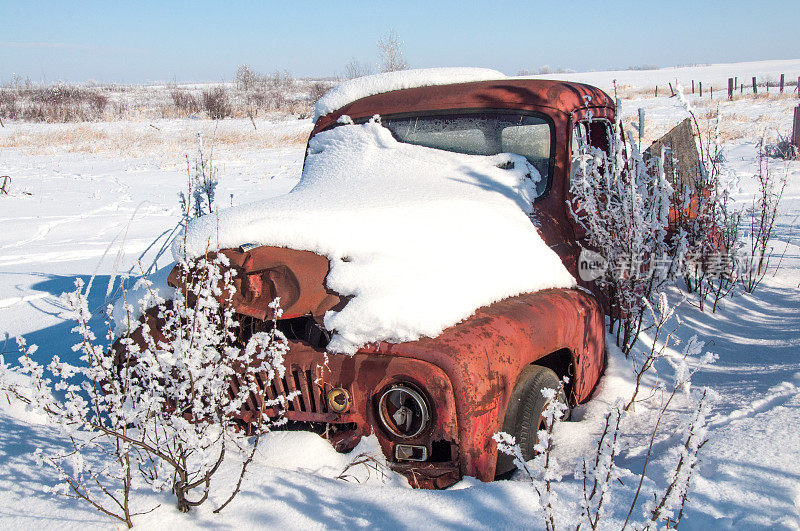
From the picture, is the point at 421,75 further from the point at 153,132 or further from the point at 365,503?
the point at 153,132

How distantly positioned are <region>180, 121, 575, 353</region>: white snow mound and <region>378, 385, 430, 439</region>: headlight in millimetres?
181

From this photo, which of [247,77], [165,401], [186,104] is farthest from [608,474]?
[247,77]

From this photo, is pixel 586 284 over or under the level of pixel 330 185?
under

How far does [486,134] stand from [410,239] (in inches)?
45.6

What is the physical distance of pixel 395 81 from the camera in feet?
12.0

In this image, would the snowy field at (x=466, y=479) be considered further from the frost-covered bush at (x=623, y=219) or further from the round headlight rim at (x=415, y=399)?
the frost-covered bush at (x=623, y=219)

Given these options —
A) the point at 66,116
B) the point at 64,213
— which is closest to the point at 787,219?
the point at 64,213

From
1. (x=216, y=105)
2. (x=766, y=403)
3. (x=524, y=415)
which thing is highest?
(x=216, y=105)

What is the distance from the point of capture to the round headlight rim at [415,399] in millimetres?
1816

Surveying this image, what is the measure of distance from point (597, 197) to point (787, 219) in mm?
5199

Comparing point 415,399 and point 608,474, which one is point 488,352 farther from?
point 608,474

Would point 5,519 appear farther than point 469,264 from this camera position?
No

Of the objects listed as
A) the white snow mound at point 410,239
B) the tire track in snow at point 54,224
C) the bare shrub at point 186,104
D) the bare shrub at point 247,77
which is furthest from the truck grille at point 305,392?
the bare shrub at point 247,77

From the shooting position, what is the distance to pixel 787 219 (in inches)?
276
